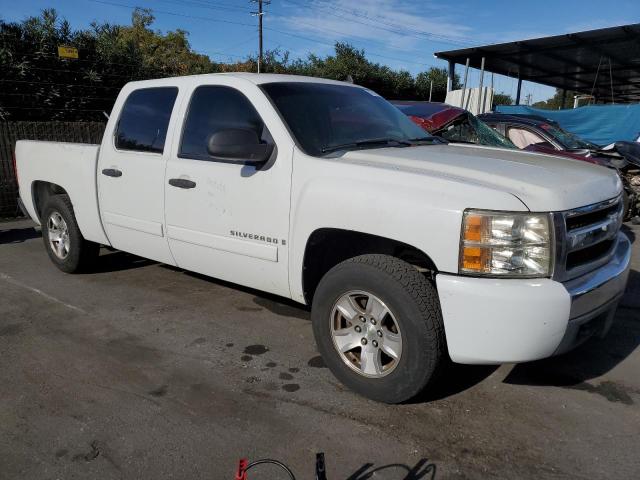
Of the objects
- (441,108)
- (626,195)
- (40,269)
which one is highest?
(441,108)

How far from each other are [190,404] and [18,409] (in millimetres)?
968

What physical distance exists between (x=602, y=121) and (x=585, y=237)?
48.0 ft

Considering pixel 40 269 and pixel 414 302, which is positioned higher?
pixel 414 302

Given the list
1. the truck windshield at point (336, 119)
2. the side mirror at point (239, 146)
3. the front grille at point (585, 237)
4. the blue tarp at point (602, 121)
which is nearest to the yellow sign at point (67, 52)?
the truck windshield at point (336, 119)

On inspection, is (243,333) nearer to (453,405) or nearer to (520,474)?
(453,405)

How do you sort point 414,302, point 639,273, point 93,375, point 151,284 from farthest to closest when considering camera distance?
point 639,273, point 151,284, point 93,375, point 414,302

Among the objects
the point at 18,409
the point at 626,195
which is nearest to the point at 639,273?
the point at 626,195

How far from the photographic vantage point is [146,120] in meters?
4.54

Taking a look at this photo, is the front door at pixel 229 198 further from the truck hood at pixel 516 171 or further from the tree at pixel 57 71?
the tree at pixel 57 71

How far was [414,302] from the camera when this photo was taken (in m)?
2.73

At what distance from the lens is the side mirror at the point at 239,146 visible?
3.34m

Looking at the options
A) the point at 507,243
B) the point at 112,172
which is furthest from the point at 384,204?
the point at 112,172

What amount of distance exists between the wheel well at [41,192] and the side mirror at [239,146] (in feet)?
10.5

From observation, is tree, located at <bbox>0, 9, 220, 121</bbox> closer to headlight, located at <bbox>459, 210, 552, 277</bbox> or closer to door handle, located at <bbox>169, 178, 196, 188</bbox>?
door handle, located at <bbox>169, 178, 196, 188</bbox>
